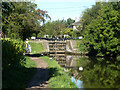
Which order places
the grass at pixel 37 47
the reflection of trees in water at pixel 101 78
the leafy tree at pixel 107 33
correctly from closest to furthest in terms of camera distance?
1. the reflection of trees in water at pixel 101 78
2. the leafy tree at pixel 107 33
3. the grass at pixel 37 47

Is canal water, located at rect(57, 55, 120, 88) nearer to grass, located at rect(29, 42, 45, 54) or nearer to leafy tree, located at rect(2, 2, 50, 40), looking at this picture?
leafy tree, located at rect(2, 2, 50, 40)

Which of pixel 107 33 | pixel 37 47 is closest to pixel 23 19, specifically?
pixel 107 33

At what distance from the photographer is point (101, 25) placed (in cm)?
3512

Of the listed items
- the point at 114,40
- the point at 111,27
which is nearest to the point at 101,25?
the point at 111,27

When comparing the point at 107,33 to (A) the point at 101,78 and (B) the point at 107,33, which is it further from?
(A) the point at 101,78

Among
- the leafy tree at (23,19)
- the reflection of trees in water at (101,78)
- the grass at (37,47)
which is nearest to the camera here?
the reflection of trees in water at (101,78)

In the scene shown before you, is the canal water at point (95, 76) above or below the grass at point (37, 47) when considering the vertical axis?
below

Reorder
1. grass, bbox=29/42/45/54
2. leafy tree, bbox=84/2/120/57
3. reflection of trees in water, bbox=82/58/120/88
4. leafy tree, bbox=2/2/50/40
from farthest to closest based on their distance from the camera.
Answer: grass, bbox=29/42/45/54
leafy tree, bbox=84/2/120/57
leafy tree, bbox=2/2/50/40
reflection of trees in water, bbox=82/58/120/88

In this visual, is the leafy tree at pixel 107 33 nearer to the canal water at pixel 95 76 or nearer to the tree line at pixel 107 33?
the tree line at pixel 107 33

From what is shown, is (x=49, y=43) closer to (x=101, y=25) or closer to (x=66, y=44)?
(x=66, y=44)

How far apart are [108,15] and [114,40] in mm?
5086

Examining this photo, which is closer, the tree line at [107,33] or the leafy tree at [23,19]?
the leafy tree at [23,19]

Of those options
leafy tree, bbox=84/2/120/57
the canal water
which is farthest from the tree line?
the canal water

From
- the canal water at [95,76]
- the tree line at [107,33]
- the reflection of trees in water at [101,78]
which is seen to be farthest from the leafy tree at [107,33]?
the reflection of trees in water at [101,78]
